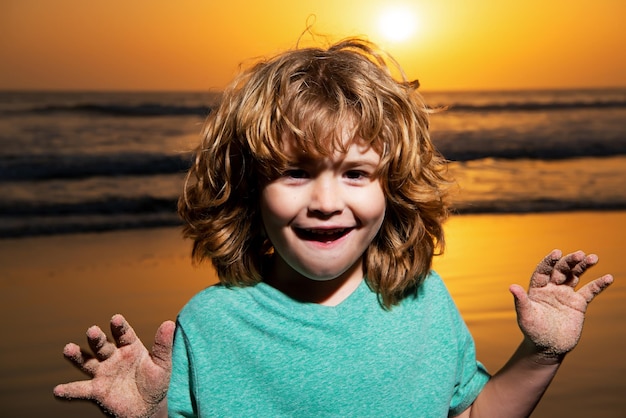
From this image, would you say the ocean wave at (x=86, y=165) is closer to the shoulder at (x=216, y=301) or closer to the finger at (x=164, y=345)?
the shoulder at (x=216, y=301)

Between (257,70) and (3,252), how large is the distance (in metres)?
3.89

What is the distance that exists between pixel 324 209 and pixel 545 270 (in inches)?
20.5

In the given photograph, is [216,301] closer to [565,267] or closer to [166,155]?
[565,267]

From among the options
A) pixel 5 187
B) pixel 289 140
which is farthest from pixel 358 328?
pixel 5 187

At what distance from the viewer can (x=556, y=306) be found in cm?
198

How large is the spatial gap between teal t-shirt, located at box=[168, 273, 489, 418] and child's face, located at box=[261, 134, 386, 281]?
0.43 ft

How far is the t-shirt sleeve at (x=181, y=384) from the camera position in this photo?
196 cm

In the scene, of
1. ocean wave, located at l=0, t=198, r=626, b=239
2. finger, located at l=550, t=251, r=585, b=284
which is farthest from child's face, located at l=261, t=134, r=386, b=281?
ocean wave, located at l=0, t=198, r=626, b=239

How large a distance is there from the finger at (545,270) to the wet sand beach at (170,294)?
1.16 m

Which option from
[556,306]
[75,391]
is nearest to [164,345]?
[75,391]

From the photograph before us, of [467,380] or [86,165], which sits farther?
[86,165]

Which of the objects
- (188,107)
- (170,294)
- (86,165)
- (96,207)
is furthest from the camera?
(188,107)

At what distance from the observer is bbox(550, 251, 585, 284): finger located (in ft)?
6.33

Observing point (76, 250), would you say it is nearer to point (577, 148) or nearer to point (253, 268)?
point (253, 268)
